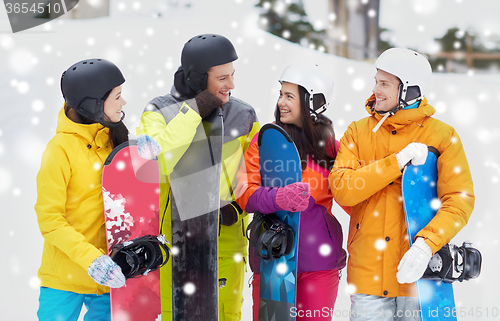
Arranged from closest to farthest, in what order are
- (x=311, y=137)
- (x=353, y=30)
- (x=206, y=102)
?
(x=206, y=102)
(x=311, y=137)
(x=353, y=30)

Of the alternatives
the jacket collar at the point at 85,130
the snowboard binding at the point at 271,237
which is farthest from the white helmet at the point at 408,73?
the jacket collar at the point at 85,130

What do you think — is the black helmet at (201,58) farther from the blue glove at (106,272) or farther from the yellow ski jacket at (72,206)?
the blue glove at (106,272)

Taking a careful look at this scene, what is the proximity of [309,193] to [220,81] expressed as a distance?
32.7 inches

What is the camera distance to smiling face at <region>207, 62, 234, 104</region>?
95.9 inches

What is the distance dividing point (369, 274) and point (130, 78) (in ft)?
13.0

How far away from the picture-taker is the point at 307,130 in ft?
7.88

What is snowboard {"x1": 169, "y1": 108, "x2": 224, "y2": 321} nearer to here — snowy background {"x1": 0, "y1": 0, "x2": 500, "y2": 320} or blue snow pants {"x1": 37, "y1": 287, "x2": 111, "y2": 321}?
blue snow pants {"x1": 37, "y1": 287, "x2": 111, "y2": 321}

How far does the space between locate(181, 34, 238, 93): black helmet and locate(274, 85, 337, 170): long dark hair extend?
0.49 m

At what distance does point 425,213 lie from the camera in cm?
213

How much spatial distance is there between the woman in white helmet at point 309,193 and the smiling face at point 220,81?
1.05 ft

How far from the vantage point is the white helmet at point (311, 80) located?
Result: 7.86 ft

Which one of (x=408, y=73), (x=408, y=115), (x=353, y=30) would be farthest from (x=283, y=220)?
(x=353, y=30)

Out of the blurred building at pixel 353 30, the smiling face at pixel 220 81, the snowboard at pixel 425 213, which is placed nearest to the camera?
the snowboard at pixel 425 213

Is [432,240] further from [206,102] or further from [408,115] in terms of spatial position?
[206,102]
